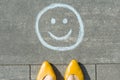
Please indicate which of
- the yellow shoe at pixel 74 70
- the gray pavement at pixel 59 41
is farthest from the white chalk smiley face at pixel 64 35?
the yellow shoe at pixel 74 70

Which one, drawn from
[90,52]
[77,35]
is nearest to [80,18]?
[77,35]

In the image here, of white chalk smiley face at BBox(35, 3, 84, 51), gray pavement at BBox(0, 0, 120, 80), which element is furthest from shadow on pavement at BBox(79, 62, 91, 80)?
white chalk smiley face at BBox(35, 3, 84, 51)

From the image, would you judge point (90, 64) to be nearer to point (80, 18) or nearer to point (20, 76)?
point (80, 18)

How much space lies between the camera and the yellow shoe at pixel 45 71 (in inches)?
105

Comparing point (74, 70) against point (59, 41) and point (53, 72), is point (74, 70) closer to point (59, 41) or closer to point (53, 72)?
point (53, 72)

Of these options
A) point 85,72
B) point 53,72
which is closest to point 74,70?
point 85,72

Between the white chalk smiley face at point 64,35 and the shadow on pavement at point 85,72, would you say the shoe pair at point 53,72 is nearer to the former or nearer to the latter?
the shadow on pavement at point 85,72

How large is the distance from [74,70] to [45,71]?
31 cm

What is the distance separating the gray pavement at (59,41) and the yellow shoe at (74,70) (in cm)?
5

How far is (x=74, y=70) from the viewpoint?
2.68 m

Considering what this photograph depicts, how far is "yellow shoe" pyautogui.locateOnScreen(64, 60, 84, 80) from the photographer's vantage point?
2670mm

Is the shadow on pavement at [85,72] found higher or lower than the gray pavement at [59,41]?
lower

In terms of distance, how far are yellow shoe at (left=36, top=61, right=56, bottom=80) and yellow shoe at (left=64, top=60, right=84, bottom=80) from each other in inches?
5.9

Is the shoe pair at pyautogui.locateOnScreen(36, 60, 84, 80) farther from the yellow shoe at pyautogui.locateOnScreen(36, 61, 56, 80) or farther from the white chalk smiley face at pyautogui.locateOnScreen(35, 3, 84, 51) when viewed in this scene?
the white chalk smiley face at pyautogui.locateOnScreen(35, 3, 84, 51)
